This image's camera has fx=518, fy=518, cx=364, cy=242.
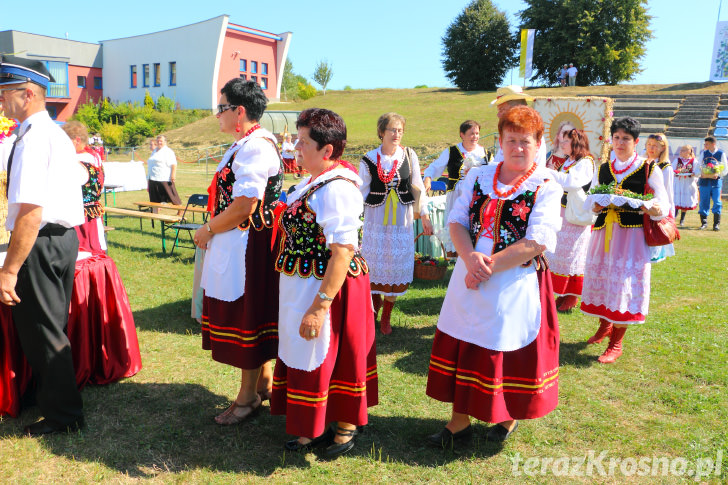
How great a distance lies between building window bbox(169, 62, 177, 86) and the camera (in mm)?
45188

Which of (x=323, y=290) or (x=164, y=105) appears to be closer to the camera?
(x=323, y=290)

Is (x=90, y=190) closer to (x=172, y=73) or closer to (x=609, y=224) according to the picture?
(x=609, y=224)

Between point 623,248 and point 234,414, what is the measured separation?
141 inches

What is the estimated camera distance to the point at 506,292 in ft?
9.68

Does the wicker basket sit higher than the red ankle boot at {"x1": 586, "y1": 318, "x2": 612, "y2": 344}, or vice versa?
the wicker basket

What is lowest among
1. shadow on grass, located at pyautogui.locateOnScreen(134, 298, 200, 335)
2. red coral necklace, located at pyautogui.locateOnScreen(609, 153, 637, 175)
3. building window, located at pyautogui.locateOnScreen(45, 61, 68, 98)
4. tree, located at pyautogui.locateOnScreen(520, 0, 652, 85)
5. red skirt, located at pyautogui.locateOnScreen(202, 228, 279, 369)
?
shadow on grass, located at pyautogui.locateOnScreen(134, 298, 200, 335)

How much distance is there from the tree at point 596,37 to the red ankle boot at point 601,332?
1782 inches

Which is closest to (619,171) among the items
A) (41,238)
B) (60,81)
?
(41,238)

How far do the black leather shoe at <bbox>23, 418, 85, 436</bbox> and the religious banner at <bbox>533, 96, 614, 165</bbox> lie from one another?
22.7ft

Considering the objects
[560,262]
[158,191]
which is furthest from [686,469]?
[158,191]

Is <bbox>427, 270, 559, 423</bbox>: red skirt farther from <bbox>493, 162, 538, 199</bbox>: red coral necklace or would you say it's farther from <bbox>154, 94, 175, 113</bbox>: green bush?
<bbox>154, 94, 175, 113</bbox>: green bush

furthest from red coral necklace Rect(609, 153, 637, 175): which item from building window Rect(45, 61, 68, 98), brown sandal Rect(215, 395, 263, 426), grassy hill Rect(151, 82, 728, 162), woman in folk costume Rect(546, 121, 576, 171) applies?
building window Rect(45, 61, 68, 98)

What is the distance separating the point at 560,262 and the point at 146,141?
38.4m

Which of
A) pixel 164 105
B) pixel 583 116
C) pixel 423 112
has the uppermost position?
pixel 164 105
